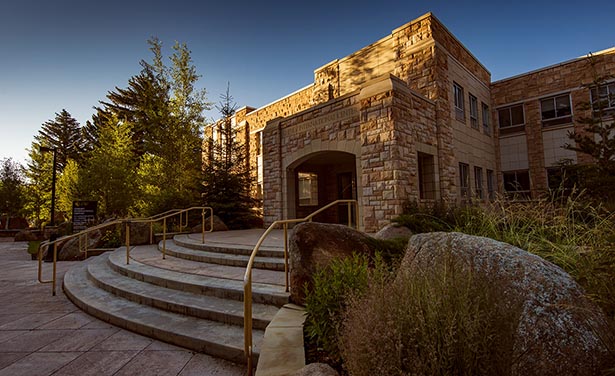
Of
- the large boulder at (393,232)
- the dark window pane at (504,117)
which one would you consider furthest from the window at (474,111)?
the large boulder at (393,232)

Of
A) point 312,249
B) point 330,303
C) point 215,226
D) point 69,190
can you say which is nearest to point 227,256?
point 312,249

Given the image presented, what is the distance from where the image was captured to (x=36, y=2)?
6926 mm

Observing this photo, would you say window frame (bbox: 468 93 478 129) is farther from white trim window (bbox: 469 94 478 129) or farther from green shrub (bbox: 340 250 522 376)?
green shrub (bbox: 340 250 522 376)

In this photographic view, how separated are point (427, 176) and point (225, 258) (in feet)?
24.7

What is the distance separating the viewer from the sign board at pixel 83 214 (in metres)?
10.2

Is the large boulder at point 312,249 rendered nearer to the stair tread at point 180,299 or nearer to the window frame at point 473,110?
the stair tread at point 180,299

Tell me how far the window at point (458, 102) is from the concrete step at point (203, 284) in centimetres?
1115

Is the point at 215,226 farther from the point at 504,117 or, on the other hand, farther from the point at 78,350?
the point at 504,117

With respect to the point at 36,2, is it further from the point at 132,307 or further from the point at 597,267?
the point at 597,267

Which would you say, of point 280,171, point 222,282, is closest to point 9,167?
point 280,171

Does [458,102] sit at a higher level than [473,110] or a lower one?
Answer: lower

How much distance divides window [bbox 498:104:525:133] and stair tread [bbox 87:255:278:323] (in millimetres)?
16419

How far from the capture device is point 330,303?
97.9 inches

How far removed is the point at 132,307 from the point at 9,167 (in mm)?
30376
